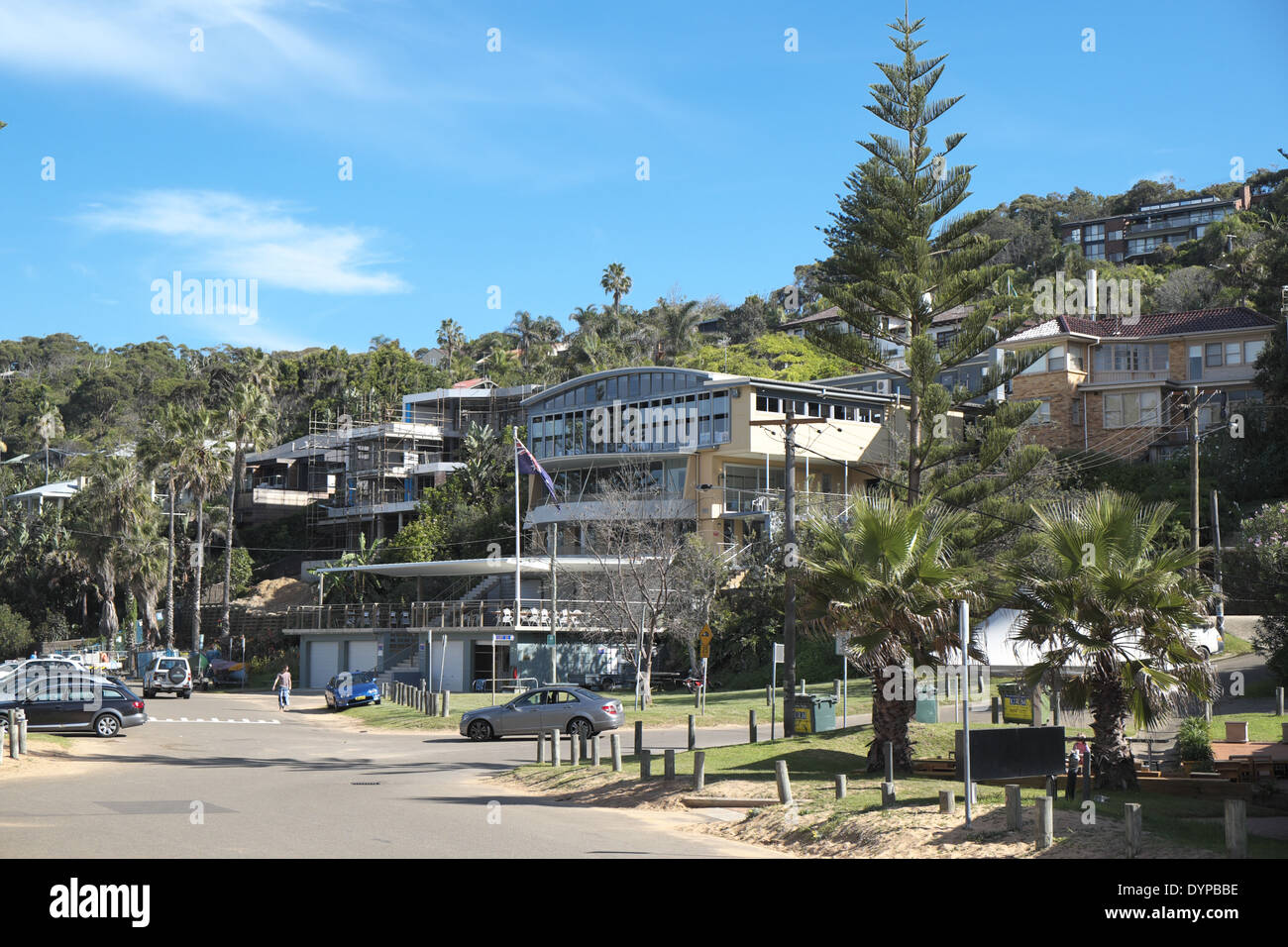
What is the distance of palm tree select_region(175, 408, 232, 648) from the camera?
59.8m

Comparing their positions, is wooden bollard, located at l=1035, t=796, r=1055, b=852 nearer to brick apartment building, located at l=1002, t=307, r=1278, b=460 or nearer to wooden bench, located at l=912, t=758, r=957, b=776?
wooden bench, located at l=912, t=758, r=957, b=776

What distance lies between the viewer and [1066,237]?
123 m

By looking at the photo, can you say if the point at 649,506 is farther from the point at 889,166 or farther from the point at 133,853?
the point at 133,853

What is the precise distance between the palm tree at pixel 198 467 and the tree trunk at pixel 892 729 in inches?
1803

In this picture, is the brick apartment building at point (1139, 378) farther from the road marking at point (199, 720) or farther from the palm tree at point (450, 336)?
the palm tree at point (450, 336)

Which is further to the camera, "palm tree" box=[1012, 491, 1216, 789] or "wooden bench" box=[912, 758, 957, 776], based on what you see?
"wooden bench" box=[912, 758, 957, 776]

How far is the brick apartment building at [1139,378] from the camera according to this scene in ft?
185

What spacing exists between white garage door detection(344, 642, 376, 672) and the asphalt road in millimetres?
23107

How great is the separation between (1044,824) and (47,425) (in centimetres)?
8814

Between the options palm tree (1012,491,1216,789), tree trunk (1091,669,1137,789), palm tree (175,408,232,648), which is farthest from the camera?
palm tree (175,408,232,648)

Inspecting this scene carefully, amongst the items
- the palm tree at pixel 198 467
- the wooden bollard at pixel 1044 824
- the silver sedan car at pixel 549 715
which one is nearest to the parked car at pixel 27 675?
the silver sedan car at pixel 549 715

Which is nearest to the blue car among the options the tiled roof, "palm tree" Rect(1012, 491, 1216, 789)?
"palm tree" Rect(1012, 491, 1216, 789)

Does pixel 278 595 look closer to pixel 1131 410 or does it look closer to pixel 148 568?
pixel 148 568

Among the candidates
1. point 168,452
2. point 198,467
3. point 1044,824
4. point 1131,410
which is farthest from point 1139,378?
point 1044,824
